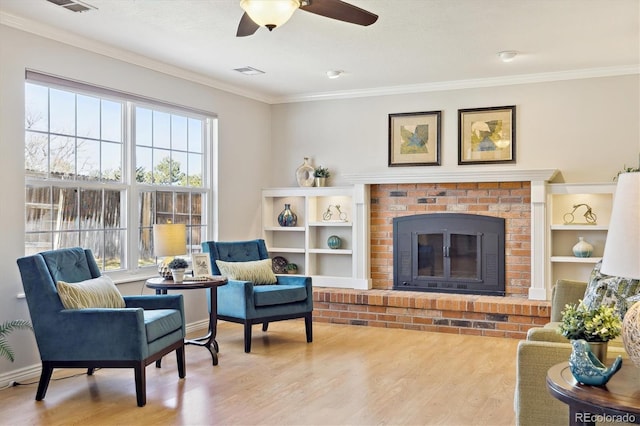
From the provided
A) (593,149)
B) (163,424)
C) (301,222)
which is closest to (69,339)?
(163,424)

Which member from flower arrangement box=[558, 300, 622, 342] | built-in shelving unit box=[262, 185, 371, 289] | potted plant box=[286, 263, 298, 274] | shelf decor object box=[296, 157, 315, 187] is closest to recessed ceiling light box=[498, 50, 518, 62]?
built-in shelving unit box=[262, 185, 371, 289]

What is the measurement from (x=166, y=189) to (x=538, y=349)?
399cm

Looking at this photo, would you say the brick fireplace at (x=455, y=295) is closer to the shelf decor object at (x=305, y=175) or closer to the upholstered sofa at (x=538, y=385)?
the shelf decor object at (x=305, y=175)

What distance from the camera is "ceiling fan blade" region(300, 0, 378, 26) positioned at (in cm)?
292

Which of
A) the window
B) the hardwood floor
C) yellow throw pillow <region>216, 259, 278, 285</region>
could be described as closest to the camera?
the hardwood floor

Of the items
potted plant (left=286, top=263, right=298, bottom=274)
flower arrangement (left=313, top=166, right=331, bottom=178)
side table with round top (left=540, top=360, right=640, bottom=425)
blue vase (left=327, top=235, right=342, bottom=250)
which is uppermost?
flower arrangement (left=313, top=166, right=331, bottom=178)

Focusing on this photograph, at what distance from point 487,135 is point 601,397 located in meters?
4.61

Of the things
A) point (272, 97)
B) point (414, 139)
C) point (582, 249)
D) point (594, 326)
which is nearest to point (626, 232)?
point (594, 326)

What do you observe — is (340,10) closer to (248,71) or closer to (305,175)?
(248,71)

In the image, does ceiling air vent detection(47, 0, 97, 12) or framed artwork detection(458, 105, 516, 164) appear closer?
ceiling air vent detection(47, 0, 97, 12)

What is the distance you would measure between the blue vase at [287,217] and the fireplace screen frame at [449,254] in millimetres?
1191

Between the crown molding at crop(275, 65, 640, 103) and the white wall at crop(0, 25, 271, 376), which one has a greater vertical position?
the crown molding at crop(275, 65, 640, 103)

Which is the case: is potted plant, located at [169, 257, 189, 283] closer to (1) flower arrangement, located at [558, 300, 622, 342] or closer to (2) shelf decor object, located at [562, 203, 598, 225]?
(1) flower arrangement, located at [558, 300, 622, 342]

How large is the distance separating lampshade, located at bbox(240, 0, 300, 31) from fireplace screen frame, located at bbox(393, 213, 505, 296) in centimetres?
402
